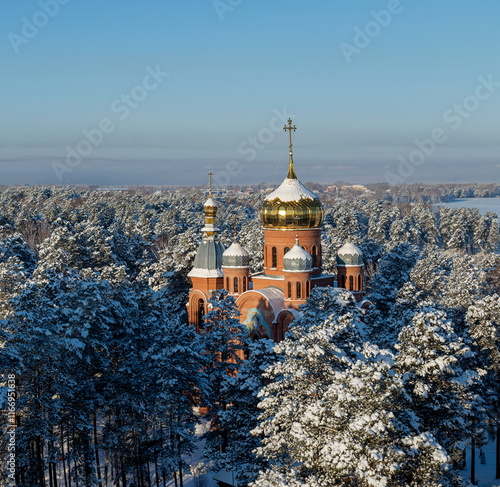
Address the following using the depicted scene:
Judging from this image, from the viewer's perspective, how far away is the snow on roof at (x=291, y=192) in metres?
33.6

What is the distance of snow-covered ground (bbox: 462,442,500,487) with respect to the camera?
24656 millimetres

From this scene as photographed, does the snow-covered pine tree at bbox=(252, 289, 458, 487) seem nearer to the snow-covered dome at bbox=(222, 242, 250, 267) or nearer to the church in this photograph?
the church

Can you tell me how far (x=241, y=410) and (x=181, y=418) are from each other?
2.96m

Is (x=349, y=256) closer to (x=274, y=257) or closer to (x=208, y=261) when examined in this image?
(x=274, y=257)

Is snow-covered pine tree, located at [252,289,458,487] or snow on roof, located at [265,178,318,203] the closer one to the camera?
snow-covered pine tree, located at [252,289,458,487]

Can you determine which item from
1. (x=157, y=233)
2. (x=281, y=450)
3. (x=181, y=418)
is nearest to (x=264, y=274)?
(x=181, y=418)

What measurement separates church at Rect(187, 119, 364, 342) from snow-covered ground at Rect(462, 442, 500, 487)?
1064cm

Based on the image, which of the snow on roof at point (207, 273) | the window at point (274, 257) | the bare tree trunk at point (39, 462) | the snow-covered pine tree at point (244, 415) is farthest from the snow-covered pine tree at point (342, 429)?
the snow on roof at point (207, 273)

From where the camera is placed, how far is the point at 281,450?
52.5 ft

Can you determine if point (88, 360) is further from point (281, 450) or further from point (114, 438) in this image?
point (281, 450)

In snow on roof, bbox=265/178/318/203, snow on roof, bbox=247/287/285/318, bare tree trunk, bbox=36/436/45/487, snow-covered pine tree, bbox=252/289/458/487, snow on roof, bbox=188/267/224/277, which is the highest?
snow on roof, bbox=265/178/318/203

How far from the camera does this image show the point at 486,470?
86.7 ft

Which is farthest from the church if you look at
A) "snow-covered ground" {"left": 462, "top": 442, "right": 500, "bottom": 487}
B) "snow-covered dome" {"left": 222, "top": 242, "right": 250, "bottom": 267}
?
"snow-covered ground" {"left": 462, "top": 442, "right": 500, "bottom": 487}

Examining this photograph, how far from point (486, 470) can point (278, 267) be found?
14.4 m
